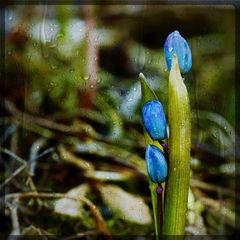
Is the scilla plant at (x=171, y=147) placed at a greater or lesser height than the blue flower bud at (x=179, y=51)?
lesser

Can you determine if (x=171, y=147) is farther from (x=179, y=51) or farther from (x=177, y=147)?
(x=179, y=51)

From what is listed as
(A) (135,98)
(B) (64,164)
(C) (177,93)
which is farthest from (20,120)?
(C) (177,93)

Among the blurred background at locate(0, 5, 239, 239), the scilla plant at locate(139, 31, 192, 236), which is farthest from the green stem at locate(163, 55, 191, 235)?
the blurred background at locate(0, 5, 239, 239)

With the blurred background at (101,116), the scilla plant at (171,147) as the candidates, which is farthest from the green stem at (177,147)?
the blurred background at (101,116)

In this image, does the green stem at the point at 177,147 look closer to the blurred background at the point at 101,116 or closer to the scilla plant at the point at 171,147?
the scilla plant at the point at 171,147

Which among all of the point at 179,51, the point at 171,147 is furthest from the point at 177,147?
the point at 179,51

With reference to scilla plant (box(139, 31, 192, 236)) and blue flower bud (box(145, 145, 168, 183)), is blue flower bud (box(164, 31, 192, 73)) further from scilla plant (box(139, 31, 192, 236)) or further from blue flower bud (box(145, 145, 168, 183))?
blue flower bud (box(145, 145, 168, 183))
